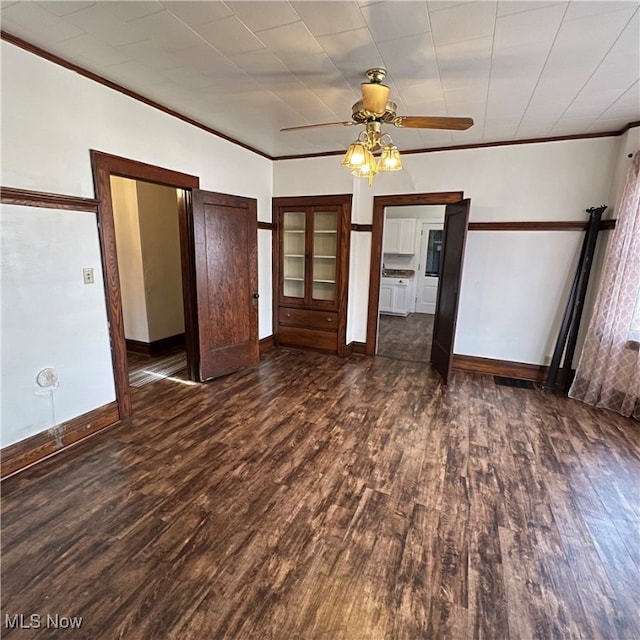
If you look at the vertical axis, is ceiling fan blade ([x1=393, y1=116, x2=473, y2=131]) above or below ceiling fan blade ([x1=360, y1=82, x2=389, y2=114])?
below

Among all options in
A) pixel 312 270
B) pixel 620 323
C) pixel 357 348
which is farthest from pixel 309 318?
pixel 620 323

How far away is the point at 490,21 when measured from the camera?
180 cm

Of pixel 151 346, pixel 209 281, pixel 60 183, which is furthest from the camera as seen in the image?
pixel 151 346

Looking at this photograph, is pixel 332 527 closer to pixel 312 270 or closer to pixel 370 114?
pixel 370 114

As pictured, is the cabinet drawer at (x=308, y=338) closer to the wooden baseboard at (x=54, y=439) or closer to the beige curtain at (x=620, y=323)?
the wooden baseboard at (x=54, y=439)

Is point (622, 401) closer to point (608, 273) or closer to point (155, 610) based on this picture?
point (608, 273)

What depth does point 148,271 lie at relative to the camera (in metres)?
4.52

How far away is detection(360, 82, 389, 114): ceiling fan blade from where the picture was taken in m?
2.05

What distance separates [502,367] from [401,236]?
4.21 metres

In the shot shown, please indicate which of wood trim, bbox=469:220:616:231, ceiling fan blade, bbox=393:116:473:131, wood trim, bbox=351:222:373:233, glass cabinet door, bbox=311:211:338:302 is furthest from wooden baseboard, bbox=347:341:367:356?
ceiling fan blade, bbox=393:116:473:131

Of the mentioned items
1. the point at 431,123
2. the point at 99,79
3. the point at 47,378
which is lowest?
the point at 47,378

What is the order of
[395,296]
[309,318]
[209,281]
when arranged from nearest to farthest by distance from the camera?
[209,281] < [309,318] < [395,296]

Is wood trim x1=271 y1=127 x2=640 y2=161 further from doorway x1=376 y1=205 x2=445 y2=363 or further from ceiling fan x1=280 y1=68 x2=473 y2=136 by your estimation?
doorway x1=376 y1=205 x2=445 y2=363

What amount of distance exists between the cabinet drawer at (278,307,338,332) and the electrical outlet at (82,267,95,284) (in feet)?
8.82
